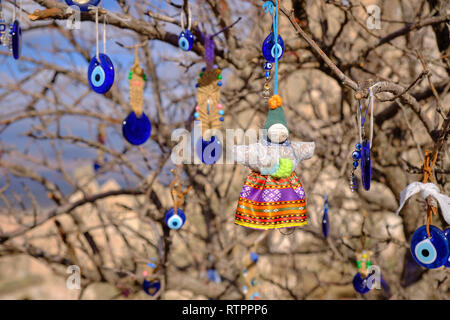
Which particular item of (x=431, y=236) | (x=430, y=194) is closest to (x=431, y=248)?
(x=431, y=236)

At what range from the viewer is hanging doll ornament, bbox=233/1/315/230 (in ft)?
3.57

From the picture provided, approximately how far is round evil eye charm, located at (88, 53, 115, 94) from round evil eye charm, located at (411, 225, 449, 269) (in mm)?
1149

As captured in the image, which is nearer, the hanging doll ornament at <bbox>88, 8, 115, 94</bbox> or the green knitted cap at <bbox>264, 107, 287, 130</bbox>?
the green knitted cap at <bbox>264, 107, 287, 130</bbox>

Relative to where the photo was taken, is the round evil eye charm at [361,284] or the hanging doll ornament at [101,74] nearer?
the hanging doll ornament at [101,74]

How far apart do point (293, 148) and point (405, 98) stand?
1.35ft

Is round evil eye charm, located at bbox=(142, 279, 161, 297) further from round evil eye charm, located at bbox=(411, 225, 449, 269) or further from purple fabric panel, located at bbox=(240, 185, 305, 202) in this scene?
round evil eye charm, located at bbox=(411, 225, 449, 269)

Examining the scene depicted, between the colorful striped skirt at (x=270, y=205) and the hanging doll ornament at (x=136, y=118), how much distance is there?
673mm

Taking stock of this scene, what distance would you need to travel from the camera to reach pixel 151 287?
2.16 meters

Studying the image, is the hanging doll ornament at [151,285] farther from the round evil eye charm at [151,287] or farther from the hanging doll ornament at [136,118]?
the hanging doll ornament at [136,118]

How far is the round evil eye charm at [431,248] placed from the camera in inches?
40.6

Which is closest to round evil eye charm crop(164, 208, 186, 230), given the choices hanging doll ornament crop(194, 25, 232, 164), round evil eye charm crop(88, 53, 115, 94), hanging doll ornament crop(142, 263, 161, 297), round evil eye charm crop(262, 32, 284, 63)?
hanging doll ornament crop(194, 25, 232, 164)

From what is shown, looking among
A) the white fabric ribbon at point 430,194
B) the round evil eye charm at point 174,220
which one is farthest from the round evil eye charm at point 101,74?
the white fabric ribbon at point 430,194

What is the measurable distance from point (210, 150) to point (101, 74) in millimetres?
544

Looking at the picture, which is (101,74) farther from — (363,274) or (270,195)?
(363,274)
